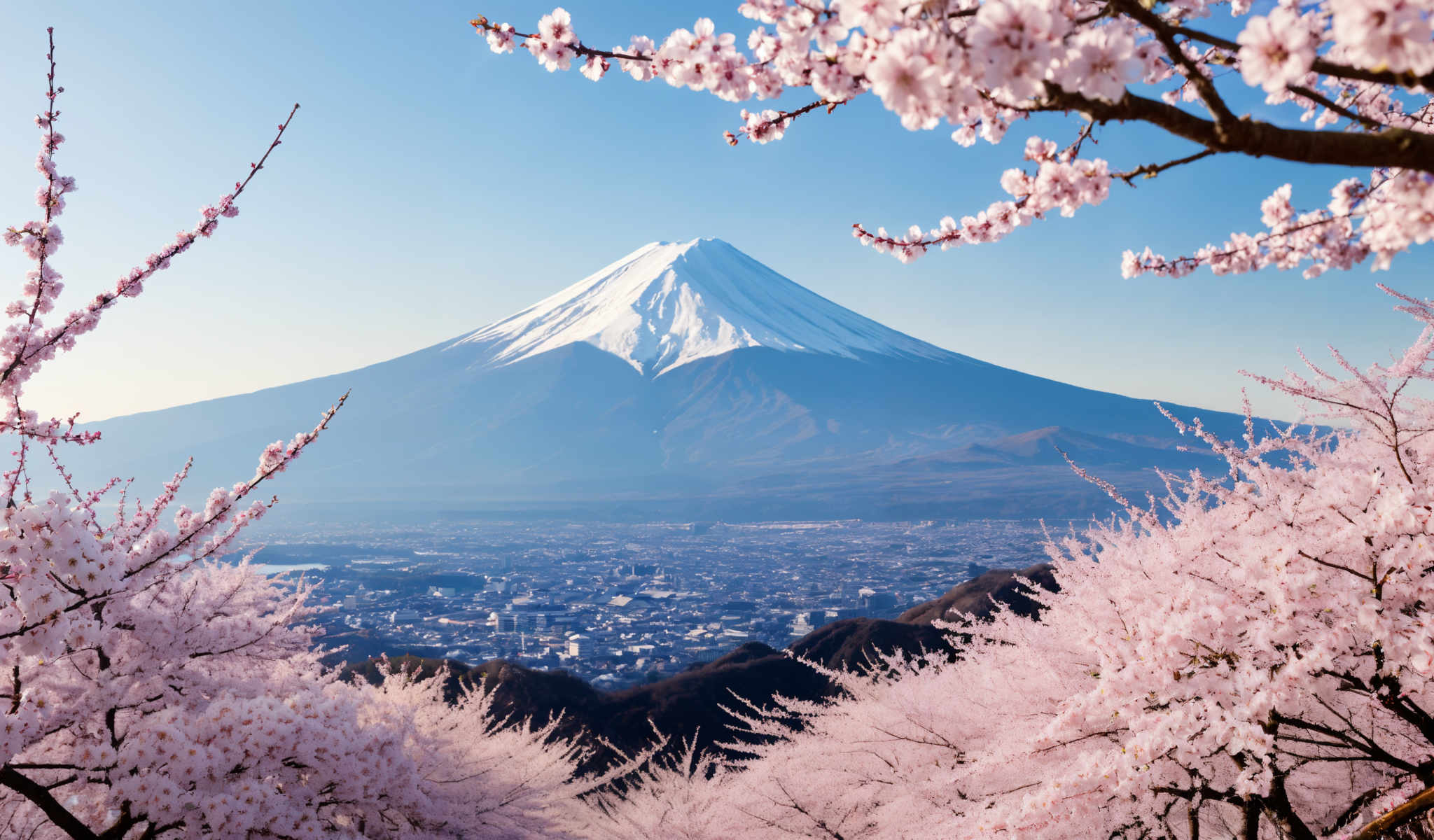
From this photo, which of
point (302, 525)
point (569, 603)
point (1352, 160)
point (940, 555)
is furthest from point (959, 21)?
point (302, 525)

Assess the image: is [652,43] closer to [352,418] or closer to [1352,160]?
[1352,160]

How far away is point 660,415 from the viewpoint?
13938cm

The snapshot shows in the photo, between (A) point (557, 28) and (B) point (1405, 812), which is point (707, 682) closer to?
(B) point (1405, 812)

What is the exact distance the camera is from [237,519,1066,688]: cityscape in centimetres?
3584

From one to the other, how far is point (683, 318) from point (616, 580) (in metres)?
95.3

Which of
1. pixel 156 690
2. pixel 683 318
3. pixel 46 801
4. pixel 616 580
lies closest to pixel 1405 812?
pixel 46 801

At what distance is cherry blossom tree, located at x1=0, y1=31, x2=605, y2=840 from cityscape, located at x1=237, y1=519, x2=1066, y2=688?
41.3 feet

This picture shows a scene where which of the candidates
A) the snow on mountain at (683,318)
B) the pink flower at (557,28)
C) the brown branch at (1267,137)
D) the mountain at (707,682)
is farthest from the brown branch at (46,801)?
the snow on mountain at (683,318)

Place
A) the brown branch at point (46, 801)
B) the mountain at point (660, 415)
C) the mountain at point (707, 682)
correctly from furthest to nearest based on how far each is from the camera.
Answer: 1. the mountain at point (660, 415)
2. the mountain at point (707, 682)
3. the brown branch at point (46, 801)

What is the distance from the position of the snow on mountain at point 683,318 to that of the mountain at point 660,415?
44cm

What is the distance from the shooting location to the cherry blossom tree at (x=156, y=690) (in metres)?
2.86

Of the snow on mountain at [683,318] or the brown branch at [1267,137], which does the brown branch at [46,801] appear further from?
the snow on mountain at [683,318]

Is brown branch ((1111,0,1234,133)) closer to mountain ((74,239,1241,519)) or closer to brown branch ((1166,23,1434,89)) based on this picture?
brown branch ((1166,23,1434,89))

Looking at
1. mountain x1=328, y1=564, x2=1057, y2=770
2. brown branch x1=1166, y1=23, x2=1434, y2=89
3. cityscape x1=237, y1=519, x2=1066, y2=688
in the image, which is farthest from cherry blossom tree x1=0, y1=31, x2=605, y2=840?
cityscape x1=237, y1=519, x2=1066, y2=688
